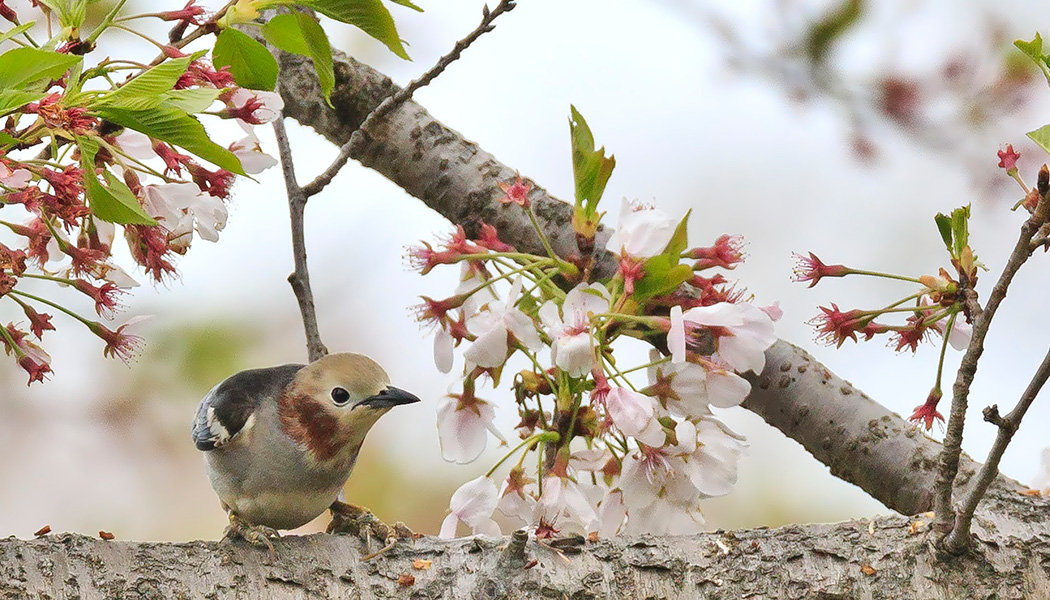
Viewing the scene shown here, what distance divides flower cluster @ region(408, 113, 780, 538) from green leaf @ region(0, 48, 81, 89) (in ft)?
1.60

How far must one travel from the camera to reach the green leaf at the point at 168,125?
82 cm

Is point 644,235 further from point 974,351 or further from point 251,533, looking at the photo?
point 251,533

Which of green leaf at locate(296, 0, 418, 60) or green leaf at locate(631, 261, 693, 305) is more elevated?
green leaf at locate(296, 0, 418, 60)

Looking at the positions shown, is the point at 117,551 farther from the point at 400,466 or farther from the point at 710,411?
the point at 400,466

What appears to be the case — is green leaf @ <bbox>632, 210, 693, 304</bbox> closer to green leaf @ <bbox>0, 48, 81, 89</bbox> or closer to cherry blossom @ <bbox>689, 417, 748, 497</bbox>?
cherry blossom @ <bbox>689, 417, 748, 497</bbox>

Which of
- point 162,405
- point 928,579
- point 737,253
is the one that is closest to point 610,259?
point 737,253

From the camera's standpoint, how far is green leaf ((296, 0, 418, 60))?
0.98 m

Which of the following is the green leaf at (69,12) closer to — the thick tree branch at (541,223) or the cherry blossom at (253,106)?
the cherry blossom at (253,106)

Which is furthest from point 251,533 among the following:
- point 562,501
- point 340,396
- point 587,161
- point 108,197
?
point 587,161

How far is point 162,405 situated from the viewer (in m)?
2.49

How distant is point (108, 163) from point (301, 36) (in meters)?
0.23

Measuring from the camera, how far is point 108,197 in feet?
2.82

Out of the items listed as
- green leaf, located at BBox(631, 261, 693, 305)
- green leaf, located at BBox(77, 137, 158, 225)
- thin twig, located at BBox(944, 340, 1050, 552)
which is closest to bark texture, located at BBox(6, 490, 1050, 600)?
thin twig, located at BBox(944, 340, 1050, 552)

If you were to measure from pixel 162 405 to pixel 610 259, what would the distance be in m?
1.42
